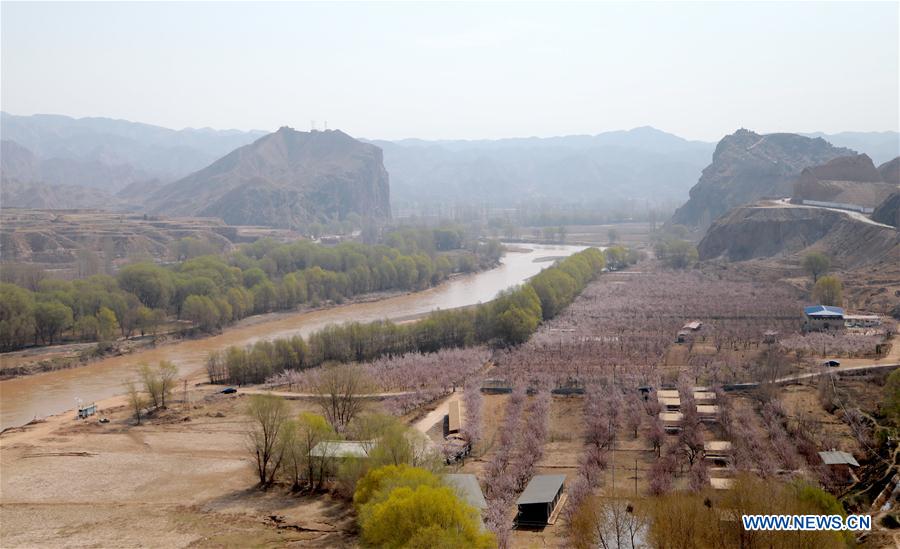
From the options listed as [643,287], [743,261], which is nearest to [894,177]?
[743,261]

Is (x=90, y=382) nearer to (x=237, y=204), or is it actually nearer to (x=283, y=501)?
(x=283, y=501)

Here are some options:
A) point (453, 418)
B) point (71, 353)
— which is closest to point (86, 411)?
point (71, 353)

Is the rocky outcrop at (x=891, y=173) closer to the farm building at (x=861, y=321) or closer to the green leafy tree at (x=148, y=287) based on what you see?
the farm building at (x=861, y=321)

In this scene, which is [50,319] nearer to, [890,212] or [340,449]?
[340,449]

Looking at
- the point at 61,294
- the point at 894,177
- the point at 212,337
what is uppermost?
the point at 894,177

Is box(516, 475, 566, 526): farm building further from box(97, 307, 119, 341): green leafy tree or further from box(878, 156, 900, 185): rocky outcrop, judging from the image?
box(878, 156, 900, 185): rocky outcrop

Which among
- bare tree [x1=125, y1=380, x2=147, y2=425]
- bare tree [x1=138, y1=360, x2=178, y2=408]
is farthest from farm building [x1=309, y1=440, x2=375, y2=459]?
bare tree [x1=138, y1=360, x2=178, y2=408]
